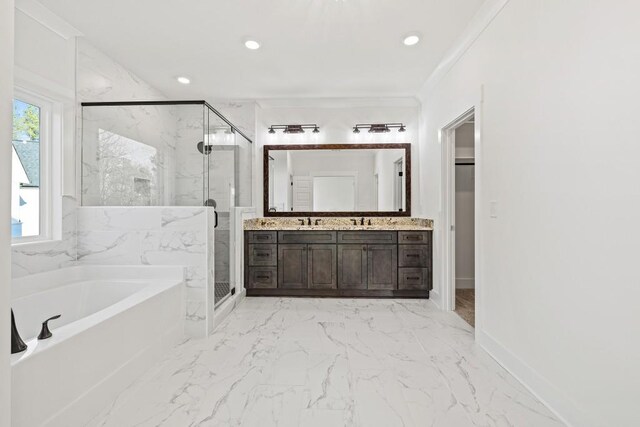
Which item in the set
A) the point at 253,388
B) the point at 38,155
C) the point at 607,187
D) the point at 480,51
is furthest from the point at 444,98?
the point at 38,155

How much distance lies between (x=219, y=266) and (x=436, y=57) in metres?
2.91

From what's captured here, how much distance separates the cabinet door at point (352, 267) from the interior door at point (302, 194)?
2.65 ft

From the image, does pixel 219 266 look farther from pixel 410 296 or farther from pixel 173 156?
pixel 410 296

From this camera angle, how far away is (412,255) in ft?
12.2

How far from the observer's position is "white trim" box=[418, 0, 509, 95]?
2209 mm

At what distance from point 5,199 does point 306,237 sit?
291 centimetres

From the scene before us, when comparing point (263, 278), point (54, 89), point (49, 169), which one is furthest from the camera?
point (263, 278)

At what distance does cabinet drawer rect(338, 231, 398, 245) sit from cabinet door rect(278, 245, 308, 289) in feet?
1.60

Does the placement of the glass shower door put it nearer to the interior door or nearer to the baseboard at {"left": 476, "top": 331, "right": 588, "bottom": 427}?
the interior door

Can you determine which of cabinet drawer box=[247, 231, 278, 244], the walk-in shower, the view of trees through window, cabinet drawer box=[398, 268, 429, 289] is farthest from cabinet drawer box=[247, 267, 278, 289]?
the view of trees through window

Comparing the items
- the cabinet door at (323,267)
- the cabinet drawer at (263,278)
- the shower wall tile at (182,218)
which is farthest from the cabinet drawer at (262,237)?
the shower wall tile at (182,218)

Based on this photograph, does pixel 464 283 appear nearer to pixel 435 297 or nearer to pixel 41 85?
pixel 435 297

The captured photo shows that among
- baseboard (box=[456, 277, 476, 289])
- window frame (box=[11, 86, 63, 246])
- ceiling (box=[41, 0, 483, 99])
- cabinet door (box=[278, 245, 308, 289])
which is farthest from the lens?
baseboard (box=[456, 277, 476, 289])

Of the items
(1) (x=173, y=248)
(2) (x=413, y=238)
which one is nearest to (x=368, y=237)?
(2) (x=413, y=238)
